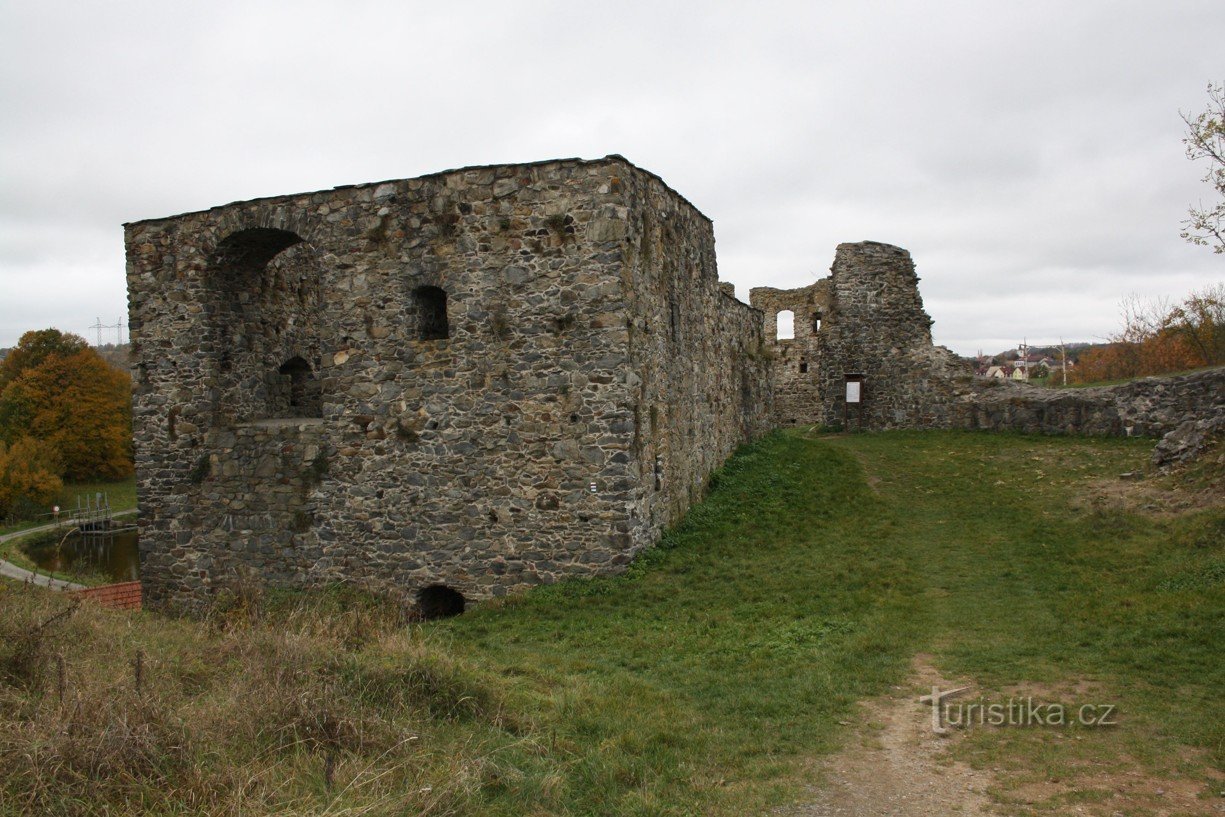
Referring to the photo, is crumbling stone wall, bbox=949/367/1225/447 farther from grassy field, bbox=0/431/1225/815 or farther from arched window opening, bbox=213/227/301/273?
arched window opening, bbox=213/227/301/273

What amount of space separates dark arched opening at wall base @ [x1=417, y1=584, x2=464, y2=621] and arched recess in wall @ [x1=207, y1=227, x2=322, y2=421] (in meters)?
5.15

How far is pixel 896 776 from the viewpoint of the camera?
5594 millimetres

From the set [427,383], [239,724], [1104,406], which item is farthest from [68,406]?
[1104,406]

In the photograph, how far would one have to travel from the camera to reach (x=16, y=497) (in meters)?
42.3

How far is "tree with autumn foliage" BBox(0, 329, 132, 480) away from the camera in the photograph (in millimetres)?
48125

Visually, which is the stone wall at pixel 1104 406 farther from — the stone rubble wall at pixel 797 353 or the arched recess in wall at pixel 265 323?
the arched recess in wall at pixel 265 323

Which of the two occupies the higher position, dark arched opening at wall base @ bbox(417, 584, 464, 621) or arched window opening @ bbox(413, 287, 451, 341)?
arched window opening @ bbox(413, 287, 451, 341)

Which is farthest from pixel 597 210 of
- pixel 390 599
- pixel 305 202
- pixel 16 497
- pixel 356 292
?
pixel 16 497

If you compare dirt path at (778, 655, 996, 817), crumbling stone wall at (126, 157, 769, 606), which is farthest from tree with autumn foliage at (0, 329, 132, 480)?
dirt path at (778, 655, 996, 817)

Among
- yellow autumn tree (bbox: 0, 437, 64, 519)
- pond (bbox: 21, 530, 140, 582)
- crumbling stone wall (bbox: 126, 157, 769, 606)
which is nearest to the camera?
crumbling stone wall (bbox: 126, 157, 769, 606)

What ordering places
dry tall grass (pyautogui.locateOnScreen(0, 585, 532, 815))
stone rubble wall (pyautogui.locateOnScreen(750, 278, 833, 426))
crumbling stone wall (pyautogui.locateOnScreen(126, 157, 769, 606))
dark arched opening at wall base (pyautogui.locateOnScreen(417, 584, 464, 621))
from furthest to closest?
1. stone rubble wall (pyautogui.locateOnScreen(750, 278, 833, 426))
2. dark arched opening at wall base (pyautogui.locateOnScreen(417, 584, 464, 621))
3. crumbling stone wall (pyautogui.locateOnScreen(126, 157, 769, 606))
4. dry tall grass (pyautogui.locateOnScreen(0, 585, 532, 815))

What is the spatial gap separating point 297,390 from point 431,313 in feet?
16.2

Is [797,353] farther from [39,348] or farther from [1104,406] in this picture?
[39,348]

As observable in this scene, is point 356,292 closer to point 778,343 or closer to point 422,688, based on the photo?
point 422,688
